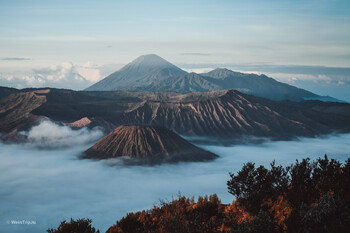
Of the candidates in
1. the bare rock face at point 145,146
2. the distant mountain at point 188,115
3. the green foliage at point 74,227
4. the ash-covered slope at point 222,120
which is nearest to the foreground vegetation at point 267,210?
the green foliage at point 74,227

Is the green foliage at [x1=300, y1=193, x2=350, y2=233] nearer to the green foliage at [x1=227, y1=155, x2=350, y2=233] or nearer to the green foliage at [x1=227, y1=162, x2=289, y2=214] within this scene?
the green foliage at [x1=227, y1=155, x2=350, y2=233]

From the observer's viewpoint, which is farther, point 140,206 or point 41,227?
point 140,206

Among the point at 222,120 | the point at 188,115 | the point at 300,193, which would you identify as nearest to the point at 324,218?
the point at 300,193

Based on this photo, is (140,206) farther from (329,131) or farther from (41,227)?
(329,131)

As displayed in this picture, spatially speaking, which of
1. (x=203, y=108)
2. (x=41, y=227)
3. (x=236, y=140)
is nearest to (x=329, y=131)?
(x=236, y=140)

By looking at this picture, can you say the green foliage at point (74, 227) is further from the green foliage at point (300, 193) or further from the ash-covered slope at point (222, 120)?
the ash-covered slope at point (222, 120)
